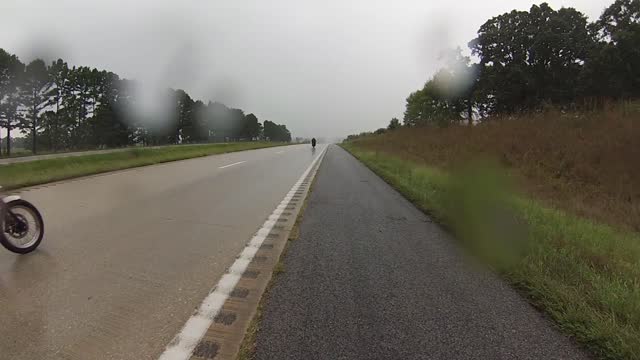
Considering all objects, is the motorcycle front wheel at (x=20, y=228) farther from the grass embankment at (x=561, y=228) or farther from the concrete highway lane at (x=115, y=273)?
the grass embankment at (x=561, y=228)

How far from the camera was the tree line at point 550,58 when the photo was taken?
34125 mm

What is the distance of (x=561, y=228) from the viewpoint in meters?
5.32

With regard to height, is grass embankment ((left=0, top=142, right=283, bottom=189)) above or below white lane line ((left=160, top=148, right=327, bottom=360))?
above

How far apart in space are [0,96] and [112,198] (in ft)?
187

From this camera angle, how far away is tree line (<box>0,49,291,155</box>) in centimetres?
4788

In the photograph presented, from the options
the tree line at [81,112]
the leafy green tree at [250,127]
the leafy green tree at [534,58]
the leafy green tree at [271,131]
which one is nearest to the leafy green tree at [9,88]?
the tree line at [81,112]

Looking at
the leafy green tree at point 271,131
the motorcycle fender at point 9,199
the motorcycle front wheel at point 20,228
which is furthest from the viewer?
the leafy green tree at point 271,131

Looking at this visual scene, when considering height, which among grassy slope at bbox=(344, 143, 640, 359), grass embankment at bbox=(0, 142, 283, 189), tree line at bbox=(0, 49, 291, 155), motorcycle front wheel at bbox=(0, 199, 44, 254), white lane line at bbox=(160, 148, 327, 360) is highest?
tree line at bbox=(0, 49, 291, 155)

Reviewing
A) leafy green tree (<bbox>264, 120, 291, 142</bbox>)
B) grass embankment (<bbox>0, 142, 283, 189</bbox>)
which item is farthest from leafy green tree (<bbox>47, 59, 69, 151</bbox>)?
leafy green tree (<bbox>264, 120, 291, 142</bbox>)

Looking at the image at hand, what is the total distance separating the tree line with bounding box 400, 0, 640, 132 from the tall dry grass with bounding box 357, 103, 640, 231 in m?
22.6

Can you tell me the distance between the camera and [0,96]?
46406 mm

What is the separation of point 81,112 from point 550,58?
78.2 meters

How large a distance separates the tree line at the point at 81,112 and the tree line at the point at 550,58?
2180 inches

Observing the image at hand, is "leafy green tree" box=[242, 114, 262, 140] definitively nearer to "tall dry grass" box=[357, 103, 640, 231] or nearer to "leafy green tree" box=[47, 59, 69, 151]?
"leafy green tree" box=[47, 59, 69, 151]
